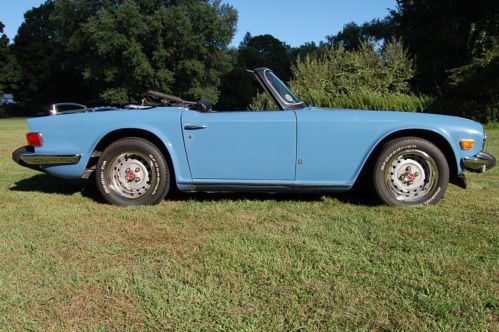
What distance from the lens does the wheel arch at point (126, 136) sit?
3.94 metres

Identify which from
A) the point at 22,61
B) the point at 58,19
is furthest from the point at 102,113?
the point at 22,61

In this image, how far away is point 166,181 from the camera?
3877 mm

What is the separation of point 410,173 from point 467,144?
0.56 m

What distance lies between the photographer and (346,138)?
3.64 metres

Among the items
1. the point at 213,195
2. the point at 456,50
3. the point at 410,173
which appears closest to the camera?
the point at 410,173

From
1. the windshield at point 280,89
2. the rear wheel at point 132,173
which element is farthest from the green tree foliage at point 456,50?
the rear wheel at point 132,173

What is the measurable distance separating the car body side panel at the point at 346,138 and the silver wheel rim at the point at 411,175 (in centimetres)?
24

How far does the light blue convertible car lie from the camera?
3648 millimetres

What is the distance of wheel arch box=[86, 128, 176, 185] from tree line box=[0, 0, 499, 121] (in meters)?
2.55

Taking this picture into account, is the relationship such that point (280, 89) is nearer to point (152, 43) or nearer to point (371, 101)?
point (371, 101)

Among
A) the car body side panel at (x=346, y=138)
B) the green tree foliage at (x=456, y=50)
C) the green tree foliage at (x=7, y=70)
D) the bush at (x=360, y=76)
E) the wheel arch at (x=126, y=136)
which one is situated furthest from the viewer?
the green tree foliage at (x=7, y=70)

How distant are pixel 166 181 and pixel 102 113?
3.05ft

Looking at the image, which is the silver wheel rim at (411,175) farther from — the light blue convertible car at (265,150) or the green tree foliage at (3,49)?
the green tree foliage at (3,49)

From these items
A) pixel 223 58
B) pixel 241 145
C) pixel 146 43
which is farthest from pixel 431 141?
pixel 223 58
